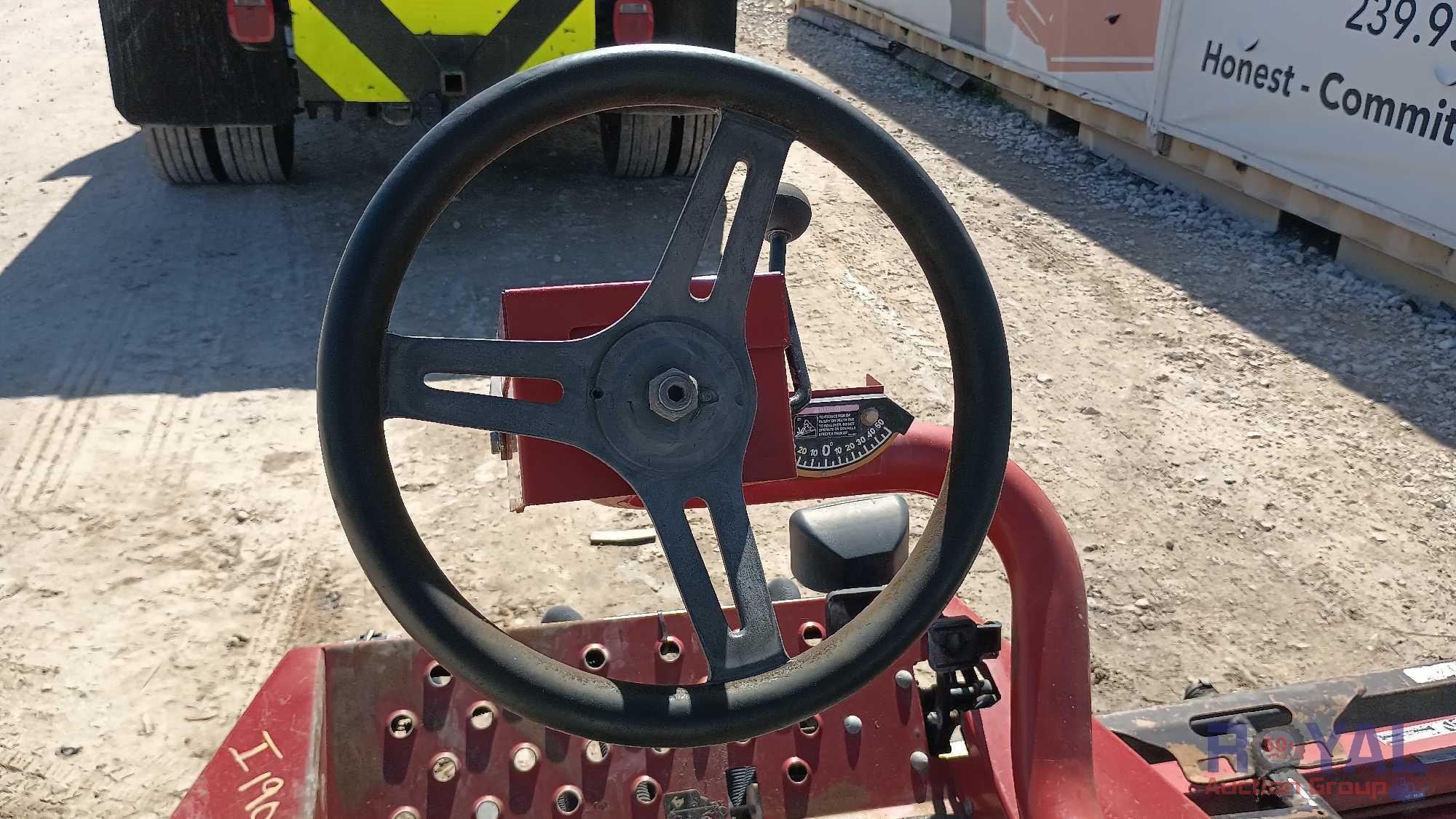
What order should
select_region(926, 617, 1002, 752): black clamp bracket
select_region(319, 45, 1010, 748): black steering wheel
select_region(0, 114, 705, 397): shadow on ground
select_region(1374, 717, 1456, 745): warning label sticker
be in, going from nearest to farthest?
select_region(319, 45, 1010, 748): black steering wheel
select_region(926, 617, 1002, 752): black clamp bracket
select_region(1374, 717, 1456, 745): warning label sticker
select_region(0, 114, 705, 397): shadow on ground

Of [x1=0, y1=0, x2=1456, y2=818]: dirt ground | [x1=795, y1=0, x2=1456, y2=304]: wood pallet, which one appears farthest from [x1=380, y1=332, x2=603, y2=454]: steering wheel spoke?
[x1=795, y1=0, x2=1456, y2=304]: wood pallet

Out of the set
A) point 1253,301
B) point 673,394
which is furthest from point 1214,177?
point 673,394

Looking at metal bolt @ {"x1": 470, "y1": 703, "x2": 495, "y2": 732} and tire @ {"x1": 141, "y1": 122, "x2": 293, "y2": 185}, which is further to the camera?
tire @ {"x1": 141, "y1": 122, "x2": 293, "y2": 185}

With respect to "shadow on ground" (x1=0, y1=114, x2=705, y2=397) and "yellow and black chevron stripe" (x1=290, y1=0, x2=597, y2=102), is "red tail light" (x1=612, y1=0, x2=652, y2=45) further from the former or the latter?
"shadow on ground" (x1=0, y1=114, x2=705, y2=397)

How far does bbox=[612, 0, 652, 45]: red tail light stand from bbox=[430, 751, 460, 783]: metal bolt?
3440 mm

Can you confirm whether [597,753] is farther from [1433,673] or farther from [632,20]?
[632,20]

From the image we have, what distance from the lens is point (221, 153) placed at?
516 cm

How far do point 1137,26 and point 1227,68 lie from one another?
721 mm

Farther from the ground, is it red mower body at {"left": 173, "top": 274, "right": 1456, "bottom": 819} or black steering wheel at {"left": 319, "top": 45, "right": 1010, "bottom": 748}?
black steering wheel at {"left": 319, "top": 45, "right": 1010, "bottom": 748}

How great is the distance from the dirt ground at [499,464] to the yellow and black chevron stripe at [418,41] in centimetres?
68

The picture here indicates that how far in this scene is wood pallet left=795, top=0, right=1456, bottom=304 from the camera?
4.79m

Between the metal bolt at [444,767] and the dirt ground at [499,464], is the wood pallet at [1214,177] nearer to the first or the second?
the dirt ground at [499,464]

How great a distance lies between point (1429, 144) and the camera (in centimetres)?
454

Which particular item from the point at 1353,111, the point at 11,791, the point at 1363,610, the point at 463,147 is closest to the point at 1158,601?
the point at 1363,610
